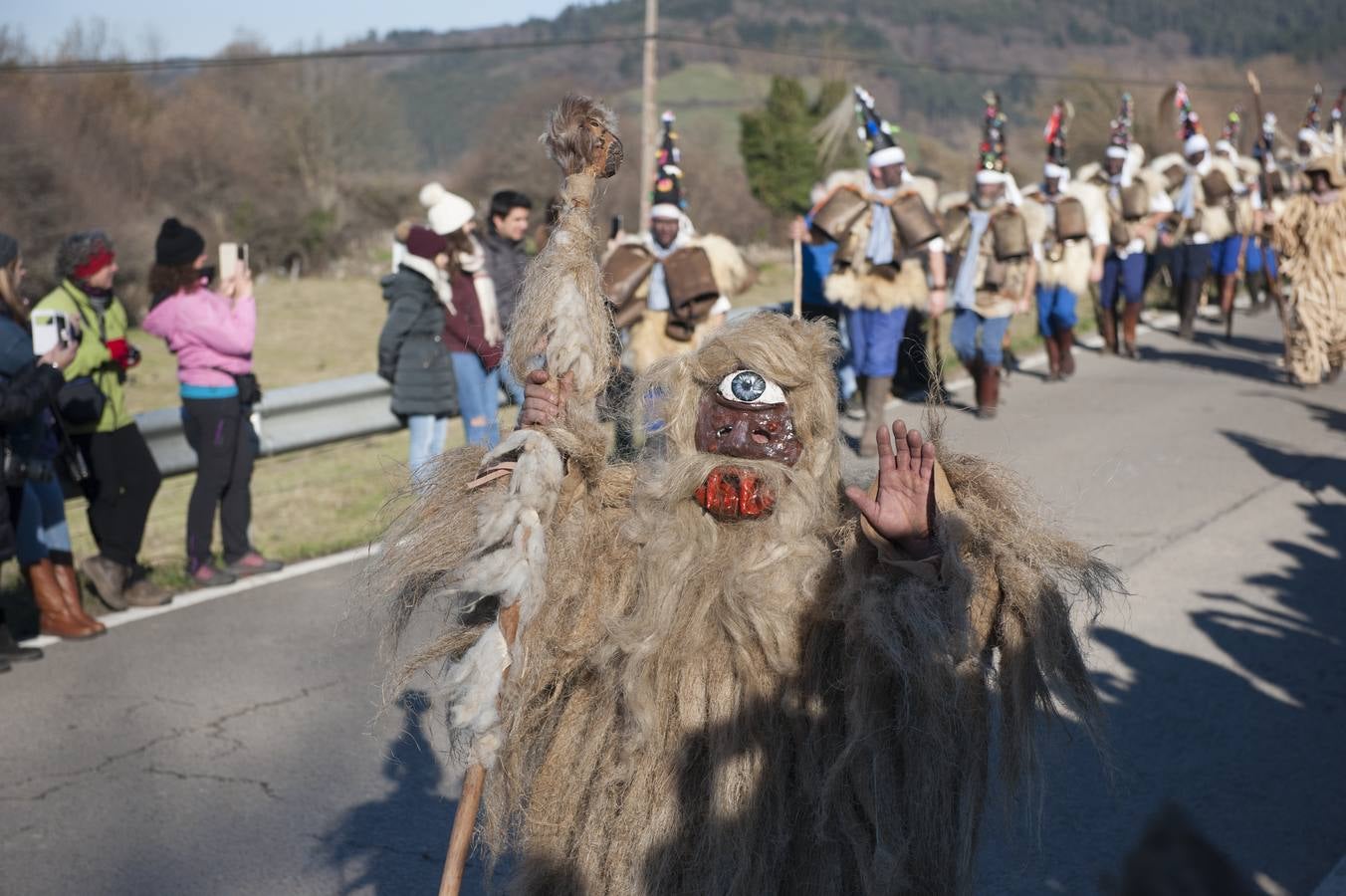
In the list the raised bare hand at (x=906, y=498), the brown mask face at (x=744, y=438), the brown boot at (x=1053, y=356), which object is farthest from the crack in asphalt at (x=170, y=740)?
the brown boot at (x=1053, y=356)

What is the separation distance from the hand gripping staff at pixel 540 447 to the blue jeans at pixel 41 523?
4236 mm

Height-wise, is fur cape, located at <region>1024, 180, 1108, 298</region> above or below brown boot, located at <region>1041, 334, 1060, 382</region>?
above

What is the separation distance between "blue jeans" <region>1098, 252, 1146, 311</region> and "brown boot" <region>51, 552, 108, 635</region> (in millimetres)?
11364

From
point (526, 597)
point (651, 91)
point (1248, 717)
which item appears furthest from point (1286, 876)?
point (651, 91)

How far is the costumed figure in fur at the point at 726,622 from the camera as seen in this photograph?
3031mm

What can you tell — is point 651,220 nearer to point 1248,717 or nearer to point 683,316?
point 683,316

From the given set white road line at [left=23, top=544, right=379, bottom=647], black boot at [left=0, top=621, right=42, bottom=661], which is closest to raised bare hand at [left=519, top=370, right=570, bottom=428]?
white road line at [left=23, top=544, right=379, bottom=647]

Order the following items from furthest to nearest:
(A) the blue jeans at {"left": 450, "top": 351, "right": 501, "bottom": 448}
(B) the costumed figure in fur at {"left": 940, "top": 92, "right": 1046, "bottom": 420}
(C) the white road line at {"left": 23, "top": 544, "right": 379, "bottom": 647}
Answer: (B) the costumed figure in fur at {"left": 940, "top": 92, "right": 1046, "bottom": 420}, (A) the blue jeans at {"left": 450, "top": 351, "right": 501, "bottom": 448}, (C) the white road line at {"left": 23, "top": 544, "right": 379, "bottom": 647}

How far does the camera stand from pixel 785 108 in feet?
148

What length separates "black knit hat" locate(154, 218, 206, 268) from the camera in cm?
749

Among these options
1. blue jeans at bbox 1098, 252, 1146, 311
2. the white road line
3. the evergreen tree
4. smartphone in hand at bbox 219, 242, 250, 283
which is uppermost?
the evergreen tree

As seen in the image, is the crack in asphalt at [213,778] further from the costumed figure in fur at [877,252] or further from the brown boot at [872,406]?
the brown boot at [872,406]

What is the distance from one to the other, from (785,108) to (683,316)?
37587mm

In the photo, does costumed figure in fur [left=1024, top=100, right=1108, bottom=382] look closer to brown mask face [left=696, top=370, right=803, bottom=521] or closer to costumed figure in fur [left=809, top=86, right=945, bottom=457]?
costumed figure in fur [left=809, top=86, right=945, bottom=457]
